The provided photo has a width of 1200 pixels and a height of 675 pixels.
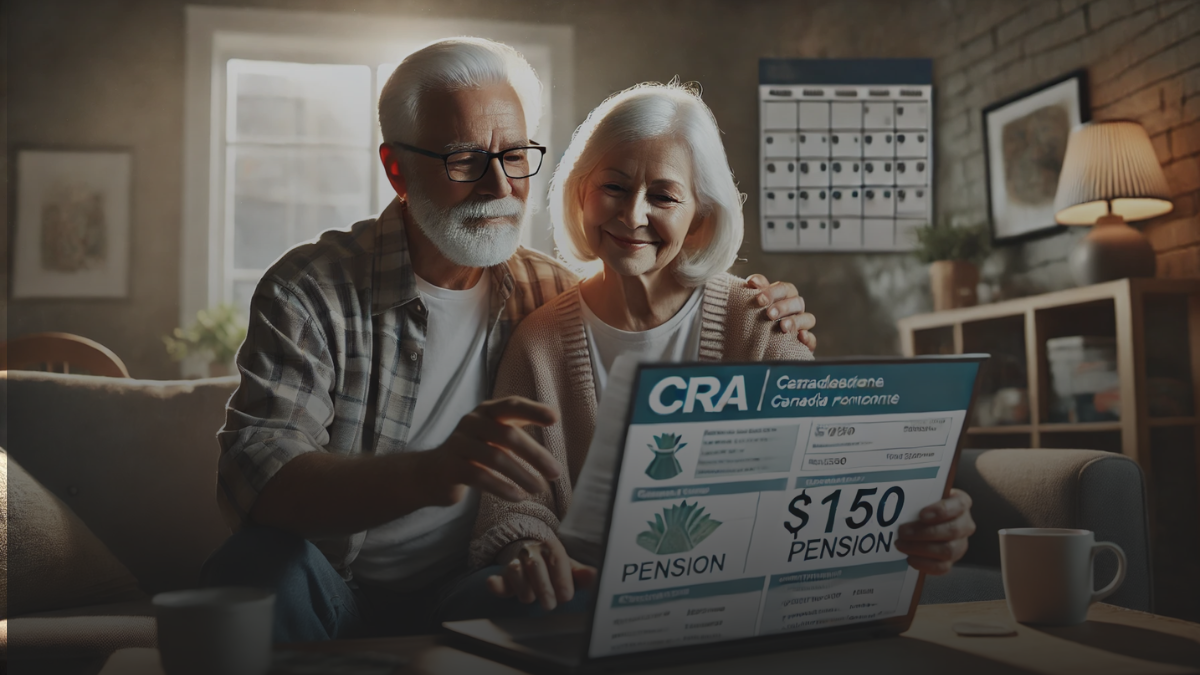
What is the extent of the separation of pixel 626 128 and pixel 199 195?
2623mm

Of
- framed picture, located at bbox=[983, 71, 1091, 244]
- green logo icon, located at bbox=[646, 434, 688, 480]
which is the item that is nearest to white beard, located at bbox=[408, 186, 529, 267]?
green logo icon, located at bbox=[646, 434, 688, 480]

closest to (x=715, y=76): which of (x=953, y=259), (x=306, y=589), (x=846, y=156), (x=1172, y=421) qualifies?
(x=846, y=156)

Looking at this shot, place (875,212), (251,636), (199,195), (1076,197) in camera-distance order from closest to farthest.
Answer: (251,636), (1076,197), (199,195), (875,212)

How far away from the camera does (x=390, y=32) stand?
3.54 m

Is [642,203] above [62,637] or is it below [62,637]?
above

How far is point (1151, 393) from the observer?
2477 millimetres

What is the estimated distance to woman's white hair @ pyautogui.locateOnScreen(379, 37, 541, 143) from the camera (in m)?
1.34

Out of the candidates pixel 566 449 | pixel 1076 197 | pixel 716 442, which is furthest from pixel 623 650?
pixel 1076 197

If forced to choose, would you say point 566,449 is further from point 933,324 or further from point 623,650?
point 933,324

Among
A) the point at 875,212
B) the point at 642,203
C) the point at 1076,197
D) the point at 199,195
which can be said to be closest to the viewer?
the point at 642,203

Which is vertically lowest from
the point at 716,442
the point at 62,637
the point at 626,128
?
the point at 62,637

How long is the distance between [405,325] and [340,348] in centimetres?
10

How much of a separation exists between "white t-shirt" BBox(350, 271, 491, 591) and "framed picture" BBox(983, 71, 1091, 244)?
230cm

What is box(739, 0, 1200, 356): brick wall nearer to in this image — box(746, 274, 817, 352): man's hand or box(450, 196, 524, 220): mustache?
box(746, 274, 817, 352): man's hand
